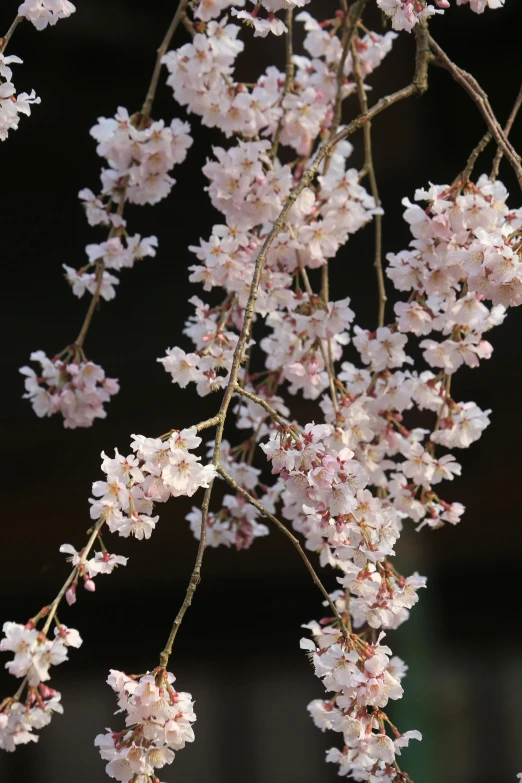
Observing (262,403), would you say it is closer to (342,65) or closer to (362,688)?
(362,688)

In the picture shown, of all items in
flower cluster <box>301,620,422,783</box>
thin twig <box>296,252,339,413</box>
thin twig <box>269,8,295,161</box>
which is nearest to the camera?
flower cluster <box>301,620,422,783</box>

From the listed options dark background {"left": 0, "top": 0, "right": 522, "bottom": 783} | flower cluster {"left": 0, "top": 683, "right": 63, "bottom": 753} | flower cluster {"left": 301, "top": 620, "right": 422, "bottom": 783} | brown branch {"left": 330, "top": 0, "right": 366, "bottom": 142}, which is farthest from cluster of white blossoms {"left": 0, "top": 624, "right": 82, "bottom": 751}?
dark background {"left": 0, "top": 0, "right": 522, "bottom": 783}

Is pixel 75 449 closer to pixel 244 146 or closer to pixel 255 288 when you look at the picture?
pixel 244 146

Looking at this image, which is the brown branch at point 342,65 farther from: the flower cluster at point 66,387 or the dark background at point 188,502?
the dark background at point 188,502

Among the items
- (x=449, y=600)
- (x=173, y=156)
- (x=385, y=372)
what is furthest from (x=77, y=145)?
(x=449, y=600)

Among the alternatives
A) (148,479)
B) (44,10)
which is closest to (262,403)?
(148,479)

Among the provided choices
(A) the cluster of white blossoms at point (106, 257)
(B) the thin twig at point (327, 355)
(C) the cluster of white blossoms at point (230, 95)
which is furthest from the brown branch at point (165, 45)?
(B) the thin twig at point (327, 355)

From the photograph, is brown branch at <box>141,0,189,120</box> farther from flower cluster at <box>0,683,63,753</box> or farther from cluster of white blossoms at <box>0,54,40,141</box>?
flower cluster at <box>0,683,63,753</box>
